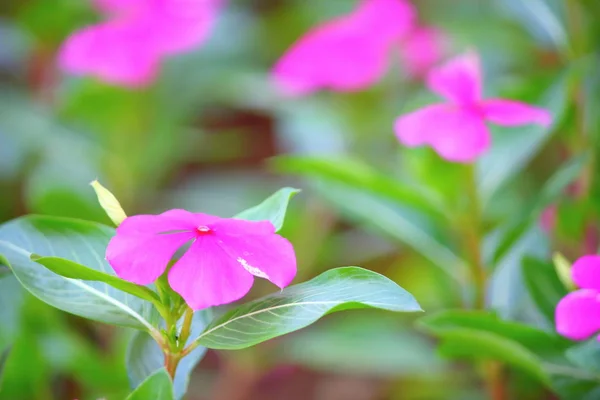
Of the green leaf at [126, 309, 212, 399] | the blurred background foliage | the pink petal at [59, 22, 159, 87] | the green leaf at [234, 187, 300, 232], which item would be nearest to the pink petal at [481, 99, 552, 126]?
the blurred background foliage

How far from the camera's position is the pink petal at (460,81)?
667 mm

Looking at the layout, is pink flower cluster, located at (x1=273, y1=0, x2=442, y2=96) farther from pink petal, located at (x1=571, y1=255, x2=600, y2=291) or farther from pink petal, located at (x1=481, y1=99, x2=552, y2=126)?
pink petal, located at (x1=571, y1=255, x2=600, y2=291)

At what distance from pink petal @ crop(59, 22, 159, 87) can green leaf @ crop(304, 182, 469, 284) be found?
0.49 metres

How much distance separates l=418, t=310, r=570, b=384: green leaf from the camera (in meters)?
0.64

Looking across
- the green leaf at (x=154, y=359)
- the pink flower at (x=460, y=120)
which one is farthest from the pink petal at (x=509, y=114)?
the green leaf at (x=154, y=359)

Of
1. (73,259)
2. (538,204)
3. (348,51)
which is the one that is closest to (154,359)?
(73,259)

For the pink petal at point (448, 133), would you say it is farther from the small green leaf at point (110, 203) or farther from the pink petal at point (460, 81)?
the small green leaf at point (110, 203)

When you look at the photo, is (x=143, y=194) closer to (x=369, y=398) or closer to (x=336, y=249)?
(x=336, y=249)

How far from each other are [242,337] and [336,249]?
822mm

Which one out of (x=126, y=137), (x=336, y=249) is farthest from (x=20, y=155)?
(x=336, y=249)

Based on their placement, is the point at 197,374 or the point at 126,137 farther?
the point at 126,137

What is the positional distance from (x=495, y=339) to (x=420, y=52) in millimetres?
928

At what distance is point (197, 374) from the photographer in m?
1.32

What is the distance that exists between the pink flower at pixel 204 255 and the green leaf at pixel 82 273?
33 millimetres
